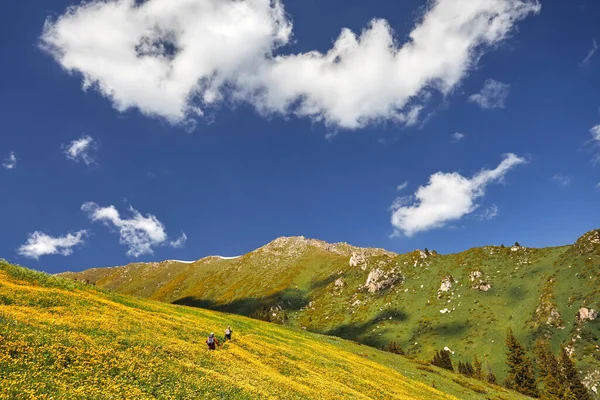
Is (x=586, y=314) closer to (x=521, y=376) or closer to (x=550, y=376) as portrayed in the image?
(x=550, y=376)

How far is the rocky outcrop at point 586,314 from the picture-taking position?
18200 cm

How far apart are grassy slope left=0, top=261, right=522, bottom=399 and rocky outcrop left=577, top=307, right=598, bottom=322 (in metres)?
191

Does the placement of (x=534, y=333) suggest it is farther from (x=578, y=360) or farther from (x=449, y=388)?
(x=449, y=388)

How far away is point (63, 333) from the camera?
2264 centimetres

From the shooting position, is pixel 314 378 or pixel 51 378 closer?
pixel 51 378

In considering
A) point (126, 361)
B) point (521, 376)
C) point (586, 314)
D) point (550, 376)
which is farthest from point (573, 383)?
point (126, 361)

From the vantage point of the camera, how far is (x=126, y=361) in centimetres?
2123

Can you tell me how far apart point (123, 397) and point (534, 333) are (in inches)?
9347

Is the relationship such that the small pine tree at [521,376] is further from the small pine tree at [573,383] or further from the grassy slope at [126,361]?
the grassy slope at [126,361]

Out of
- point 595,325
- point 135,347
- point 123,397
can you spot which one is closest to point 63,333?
point 135,347

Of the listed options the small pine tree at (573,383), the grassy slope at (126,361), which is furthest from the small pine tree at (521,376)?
the grassy slope at (126,361)

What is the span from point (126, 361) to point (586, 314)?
234 m

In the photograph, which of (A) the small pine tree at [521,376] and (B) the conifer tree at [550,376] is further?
(A) the small pine tree at [521,376]

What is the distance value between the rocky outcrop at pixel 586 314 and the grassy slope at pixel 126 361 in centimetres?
19139
